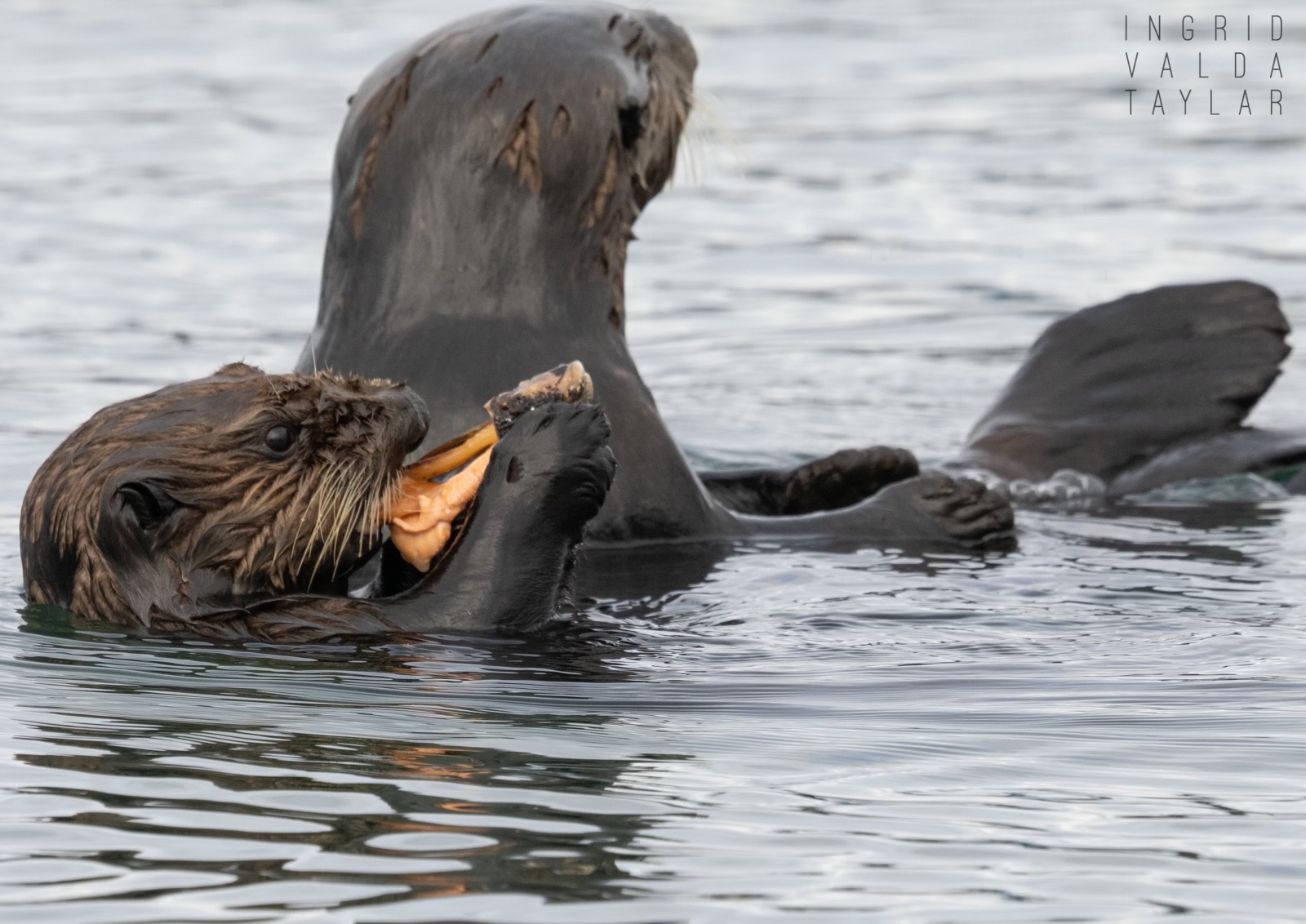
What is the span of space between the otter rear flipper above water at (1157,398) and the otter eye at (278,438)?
8.27 feet

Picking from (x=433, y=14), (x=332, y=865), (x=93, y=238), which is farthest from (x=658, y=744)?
(x=433, y=14)

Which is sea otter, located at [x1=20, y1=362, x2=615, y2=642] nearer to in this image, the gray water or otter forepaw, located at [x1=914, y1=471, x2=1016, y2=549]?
the gray water

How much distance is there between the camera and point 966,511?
5555mm

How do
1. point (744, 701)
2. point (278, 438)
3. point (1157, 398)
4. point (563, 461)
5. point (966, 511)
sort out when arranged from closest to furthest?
1. point (744, 701)
2. point (563, 461)
3. point (278, 438)
4. point (966, 511)
5. point (1157, 398)

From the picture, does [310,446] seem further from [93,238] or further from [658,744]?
[93,238]

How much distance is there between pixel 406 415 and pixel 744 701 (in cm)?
105

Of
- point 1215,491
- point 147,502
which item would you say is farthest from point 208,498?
point 1215,491

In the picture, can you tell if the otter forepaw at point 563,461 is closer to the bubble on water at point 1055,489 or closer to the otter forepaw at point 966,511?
the otter forepaw at point 966,511

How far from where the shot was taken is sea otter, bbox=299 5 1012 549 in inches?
212

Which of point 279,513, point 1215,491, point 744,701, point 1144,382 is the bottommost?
point 744,701

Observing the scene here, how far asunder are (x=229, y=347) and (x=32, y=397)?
1118mm

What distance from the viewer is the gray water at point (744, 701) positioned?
3154mm

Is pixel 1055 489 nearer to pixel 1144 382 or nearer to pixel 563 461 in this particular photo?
pixel 1144 382

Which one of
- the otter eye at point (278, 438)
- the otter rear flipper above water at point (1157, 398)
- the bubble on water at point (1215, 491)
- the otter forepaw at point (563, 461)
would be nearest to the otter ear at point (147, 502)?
the otter eye at point (278, 438)
